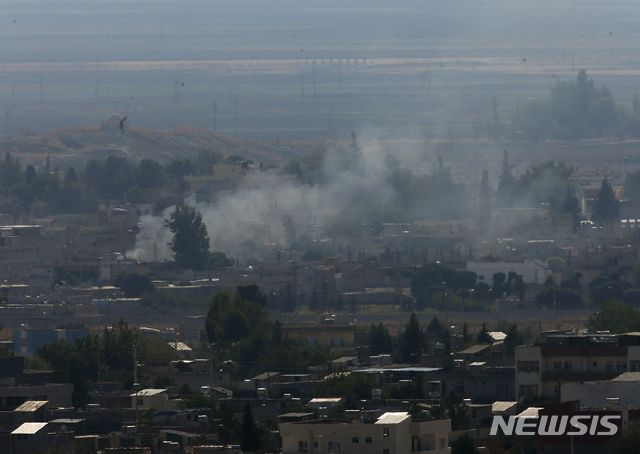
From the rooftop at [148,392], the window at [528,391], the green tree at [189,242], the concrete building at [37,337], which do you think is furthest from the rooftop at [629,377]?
the green tree at [189,242]

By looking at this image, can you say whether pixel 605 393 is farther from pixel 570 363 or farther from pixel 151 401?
pixel 151 401

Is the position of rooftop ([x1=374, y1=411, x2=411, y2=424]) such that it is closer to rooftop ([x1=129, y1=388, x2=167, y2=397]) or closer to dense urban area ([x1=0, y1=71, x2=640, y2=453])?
dense urban area ([x1=0, y1=71, x2=640, y2=453])

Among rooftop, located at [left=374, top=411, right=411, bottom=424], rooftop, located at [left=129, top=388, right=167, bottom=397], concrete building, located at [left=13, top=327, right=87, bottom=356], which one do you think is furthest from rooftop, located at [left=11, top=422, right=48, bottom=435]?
concrete building, located at [left=13, top=327, right=87, bottom=356]

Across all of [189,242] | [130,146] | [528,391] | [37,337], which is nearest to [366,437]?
[528,391]

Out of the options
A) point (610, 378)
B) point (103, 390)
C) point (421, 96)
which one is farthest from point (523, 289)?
point (421, 96)

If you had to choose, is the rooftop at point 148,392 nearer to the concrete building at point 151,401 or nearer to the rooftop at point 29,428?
the concrete building at point 151,401
